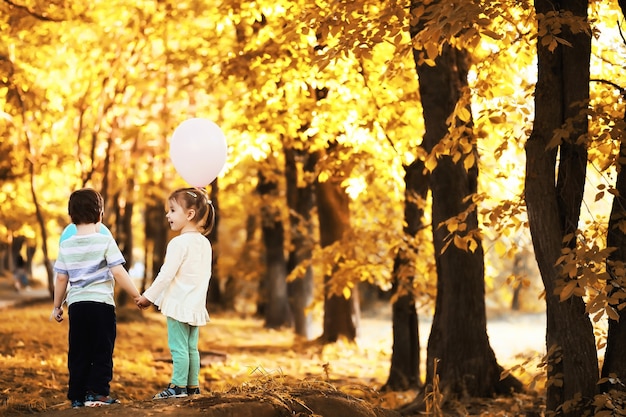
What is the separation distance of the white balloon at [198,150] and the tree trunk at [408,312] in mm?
4515

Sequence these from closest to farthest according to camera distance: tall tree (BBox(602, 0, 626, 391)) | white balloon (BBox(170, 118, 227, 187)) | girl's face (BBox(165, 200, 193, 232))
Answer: girl's face (BBox(165, 200, 193, 232)) < tall tree (BBox(602, 0, 626, 391)) < white balloon (BBox(170, 118, 227, 187))

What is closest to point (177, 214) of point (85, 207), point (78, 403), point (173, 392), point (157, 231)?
point (85, 207)

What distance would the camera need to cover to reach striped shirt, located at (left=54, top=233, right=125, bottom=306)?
21.5 ft

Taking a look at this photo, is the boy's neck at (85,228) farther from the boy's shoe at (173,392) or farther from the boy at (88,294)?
the boy's shoe at (173,392)

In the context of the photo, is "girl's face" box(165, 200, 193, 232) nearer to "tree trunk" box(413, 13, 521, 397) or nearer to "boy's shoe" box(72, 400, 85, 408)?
"boy's shoe" box(72, 400, 85, 408)

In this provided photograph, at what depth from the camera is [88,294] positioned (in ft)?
21.5

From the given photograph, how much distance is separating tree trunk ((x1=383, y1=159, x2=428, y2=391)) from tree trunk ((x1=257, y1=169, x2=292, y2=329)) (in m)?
9.52

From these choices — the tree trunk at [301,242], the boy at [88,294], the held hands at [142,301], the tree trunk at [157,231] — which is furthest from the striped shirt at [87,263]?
the tree trunk at [157,231]

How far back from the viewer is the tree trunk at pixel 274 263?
22.2 m

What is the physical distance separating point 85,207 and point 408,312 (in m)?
6.97

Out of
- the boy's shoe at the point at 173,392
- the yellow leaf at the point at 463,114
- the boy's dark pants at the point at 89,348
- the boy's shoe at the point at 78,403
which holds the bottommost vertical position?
the boy's shoe at the point at 78,403

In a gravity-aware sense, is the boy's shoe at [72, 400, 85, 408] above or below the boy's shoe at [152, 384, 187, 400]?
below

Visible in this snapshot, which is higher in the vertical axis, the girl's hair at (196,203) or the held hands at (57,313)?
the girl's hair at (196,203)

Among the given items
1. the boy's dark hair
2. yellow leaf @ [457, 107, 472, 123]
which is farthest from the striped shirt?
yellow leaf @ [457, 107, 472, 123]
